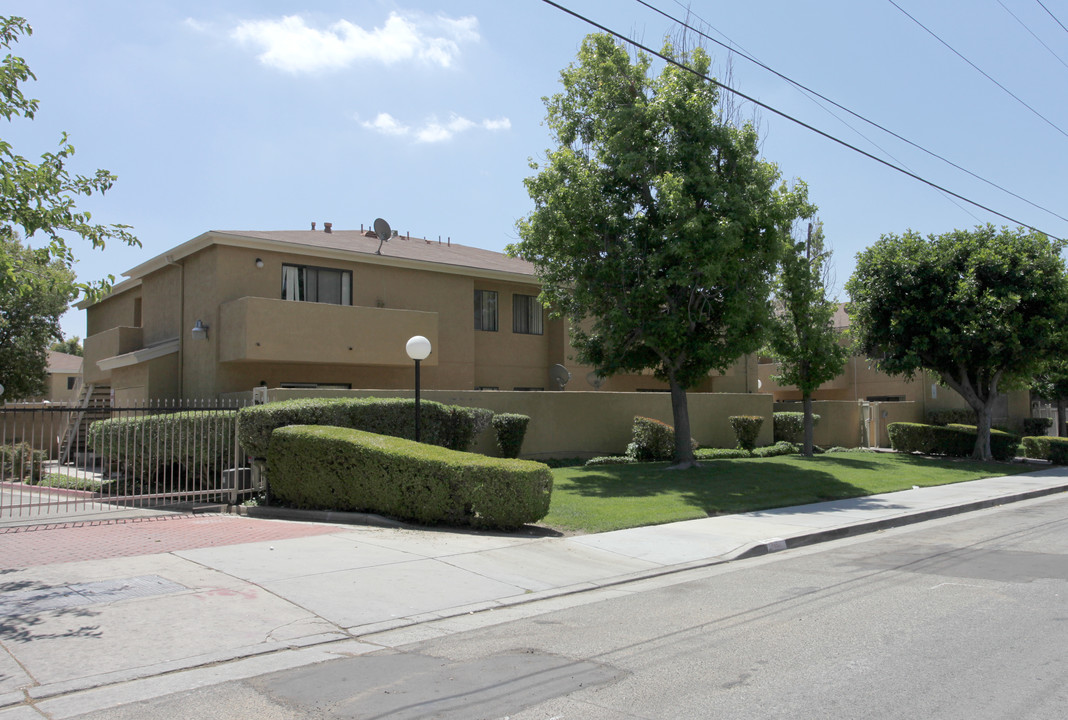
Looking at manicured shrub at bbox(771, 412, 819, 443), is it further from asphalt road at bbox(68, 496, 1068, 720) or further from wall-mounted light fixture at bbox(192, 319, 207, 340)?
asphalt road at bbox(68, 496, 1068, 720)

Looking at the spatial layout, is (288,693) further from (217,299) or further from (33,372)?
(33,372)

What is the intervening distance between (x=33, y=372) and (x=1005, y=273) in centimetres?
3984

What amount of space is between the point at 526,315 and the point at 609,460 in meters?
7.21

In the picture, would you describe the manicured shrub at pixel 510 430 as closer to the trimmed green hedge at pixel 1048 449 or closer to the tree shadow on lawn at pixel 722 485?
the tree shadow on lawn at pixel 722 485

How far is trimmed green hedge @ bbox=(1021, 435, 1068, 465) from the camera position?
27453 mm

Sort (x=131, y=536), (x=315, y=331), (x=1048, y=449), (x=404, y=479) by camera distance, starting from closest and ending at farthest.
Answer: (x=131, y=536) → (x=404, y=479) → (x=315, y=331) → (x=1048, y=449)

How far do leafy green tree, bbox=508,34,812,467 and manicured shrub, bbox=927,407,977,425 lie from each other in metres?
18.8

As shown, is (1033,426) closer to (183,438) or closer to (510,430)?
(510,430)

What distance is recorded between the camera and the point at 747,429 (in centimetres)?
2564

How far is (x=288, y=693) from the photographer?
17.5 feet

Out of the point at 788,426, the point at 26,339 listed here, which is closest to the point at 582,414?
the point at 788,426

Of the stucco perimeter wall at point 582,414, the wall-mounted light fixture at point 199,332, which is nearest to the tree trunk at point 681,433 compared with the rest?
the stucco perimeter wall at point 582,414

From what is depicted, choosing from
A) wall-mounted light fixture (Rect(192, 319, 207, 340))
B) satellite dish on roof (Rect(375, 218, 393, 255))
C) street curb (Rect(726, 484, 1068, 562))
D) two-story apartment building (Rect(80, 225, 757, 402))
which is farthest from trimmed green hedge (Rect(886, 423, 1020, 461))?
wall-mounted light fixture (Rect(192, 319, 207, 340))

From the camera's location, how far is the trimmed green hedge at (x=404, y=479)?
11.2 meters
